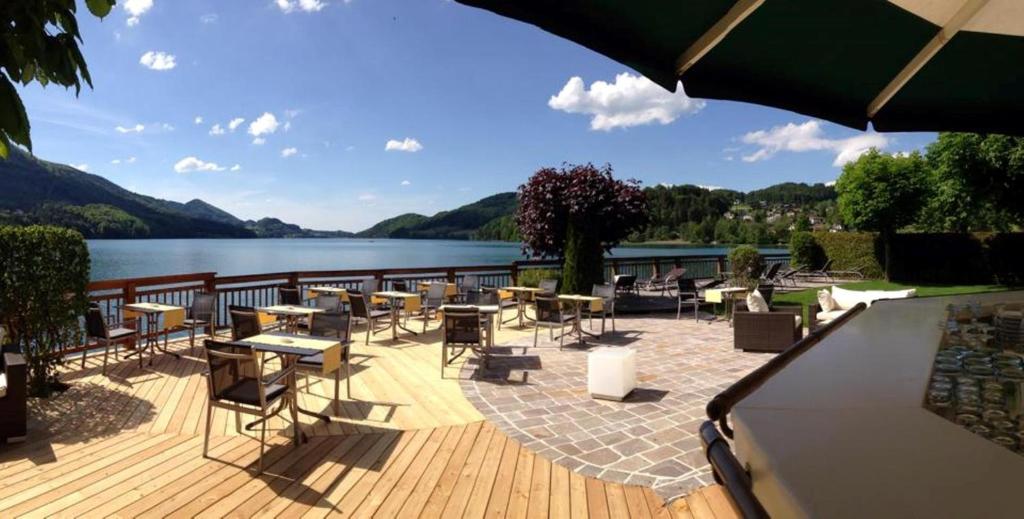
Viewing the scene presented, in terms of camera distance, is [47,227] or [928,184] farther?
[928,184]

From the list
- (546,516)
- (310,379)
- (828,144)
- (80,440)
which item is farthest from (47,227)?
(828,144)

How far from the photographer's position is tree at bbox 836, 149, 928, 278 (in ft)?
50.5

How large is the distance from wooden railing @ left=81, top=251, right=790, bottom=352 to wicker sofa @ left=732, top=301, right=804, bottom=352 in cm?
554

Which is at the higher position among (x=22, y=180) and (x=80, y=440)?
(x=22, y=180)

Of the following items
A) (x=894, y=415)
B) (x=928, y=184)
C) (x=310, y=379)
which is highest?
(x=928, y=184)

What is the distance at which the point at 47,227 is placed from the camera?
4965 mm

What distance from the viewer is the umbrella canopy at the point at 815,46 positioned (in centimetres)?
165

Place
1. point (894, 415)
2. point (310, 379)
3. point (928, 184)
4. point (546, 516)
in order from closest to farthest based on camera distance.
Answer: point (894, 415)
point (546, 516)
point (310, 379)
point (928, 184)

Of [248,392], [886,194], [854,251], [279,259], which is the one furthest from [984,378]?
[279,259]

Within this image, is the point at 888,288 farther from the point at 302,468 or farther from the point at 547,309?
the point at 302,468

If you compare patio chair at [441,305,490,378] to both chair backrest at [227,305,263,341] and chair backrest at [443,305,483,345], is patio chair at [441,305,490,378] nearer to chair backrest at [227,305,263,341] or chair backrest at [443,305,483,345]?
chair backrest at [443,305,483,345]

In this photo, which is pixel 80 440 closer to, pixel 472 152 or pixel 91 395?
pixel 91 395

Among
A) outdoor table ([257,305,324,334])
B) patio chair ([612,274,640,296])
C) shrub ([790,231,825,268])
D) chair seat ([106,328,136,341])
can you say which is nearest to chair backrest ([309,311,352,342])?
outdoor table ([257,305,324,334])

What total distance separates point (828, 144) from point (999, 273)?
677cm
